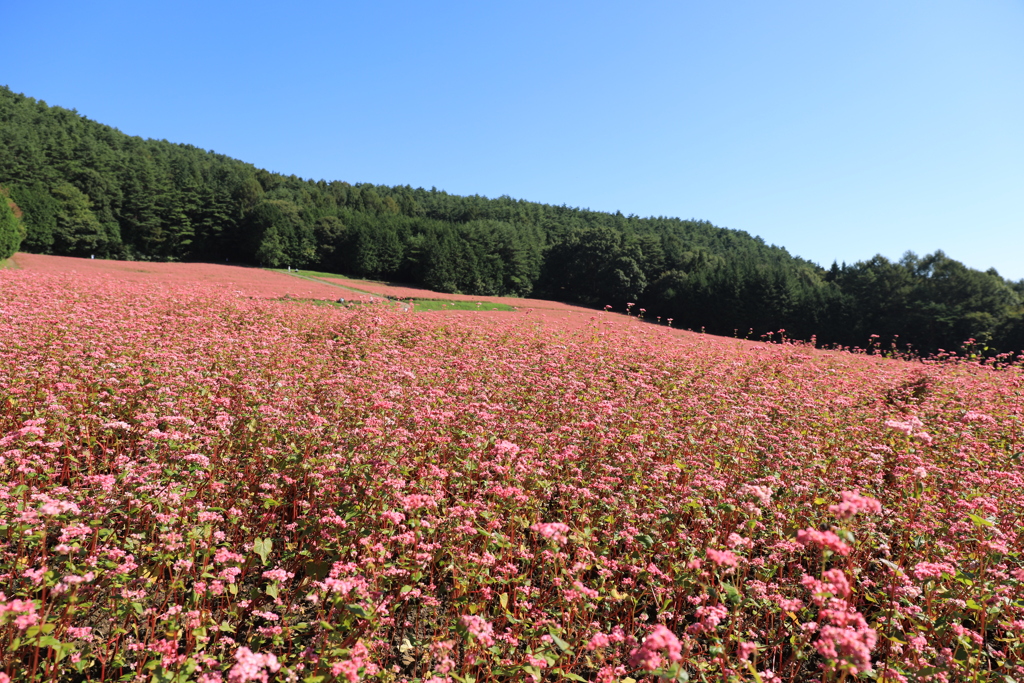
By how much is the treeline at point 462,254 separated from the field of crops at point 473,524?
46241 millimetres

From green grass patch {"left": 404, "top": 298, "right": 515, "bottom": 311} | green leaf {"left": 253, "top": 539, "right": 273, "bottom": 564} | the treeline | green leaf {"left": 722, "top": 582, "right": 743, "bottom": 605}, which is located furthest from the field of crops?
the treeline

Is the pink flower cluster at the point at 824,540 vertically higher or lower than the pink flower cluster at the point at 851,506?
lower

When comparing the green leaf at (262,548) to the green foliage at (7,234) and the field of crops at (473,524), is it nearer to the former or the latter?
the field of crops at (473,524)

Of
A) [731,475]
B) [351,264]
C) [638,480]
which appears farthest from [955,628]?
[351,264]

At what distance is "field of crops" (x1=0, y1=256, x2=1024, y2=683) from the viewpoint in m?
3.00

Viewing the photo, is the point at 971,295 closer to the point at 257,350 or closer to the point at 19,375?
the point at 257,350

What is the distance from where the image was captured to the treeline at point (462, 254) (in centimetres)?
4662

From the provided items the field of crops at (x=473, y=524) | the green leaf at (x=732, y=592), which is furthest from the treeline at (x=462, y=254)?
the green leaf at (x=732, y=592)

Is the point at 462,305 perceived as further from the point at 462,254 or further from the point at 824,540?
the point at 462,254

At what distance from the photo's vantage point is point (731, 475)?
536cm

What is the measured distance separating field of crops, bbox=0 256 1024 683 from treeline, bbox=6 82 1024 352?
46241 mm

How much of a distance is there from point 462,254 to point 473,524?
61.3 m

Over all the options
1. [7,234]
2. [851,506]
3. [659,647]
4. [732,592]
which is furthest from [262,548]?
[7,234]

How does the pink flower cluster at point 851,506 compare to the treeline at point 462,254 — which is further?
the treeline at point 462,254
